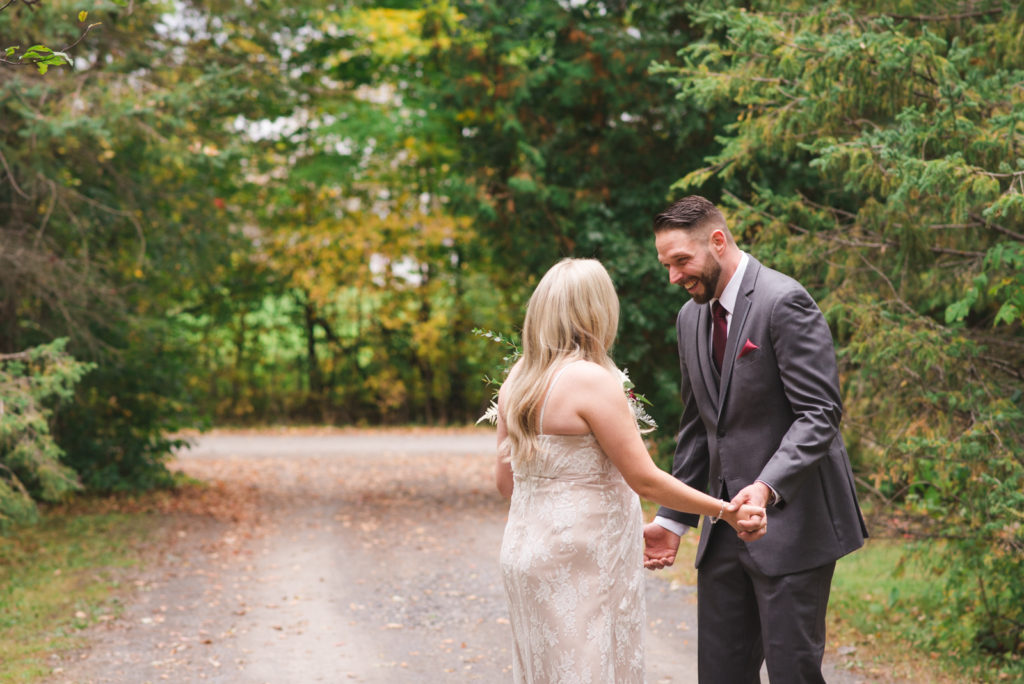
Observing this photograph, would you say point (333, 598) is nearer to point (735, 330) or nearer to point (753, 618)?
point (753, 618)

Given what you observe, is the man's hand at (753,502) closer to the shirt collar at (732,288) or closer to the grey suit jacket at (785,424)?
the grey suit jacket at (785,424)

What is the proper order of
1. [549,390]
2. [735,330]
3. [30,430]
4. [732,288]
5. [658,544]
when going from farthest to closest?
[30,430] → [658,544] → [732,288] → [735,330] → [549,390]

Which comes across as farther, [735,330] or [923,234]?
[923,234]

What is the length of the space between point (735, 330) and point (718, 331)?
17cm

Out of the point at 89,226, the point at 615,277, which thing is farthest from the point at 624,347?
the point at 89,226

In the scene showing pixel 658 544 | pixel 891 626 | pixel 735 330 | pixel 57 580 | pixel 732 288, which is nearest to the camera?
pixel 735 330

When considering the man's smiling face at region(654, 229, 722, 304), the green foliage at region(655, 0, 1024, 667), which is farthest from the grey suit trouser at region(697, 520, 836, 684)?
the green foliage at region(655, 0, 1024, 667)

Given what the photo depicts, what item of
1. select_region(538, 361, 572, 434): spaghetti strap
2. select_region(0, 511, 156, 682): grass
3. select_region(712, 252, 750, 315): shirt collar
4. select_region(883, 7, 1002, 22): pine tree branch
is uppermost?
select_region(883, 7, 1002, 22): pine tree branch

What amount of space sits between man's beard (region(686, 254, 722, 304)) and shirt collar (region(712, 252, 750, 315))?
40 mm

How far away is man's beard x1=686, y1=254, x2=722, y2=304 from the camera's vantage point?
355cm

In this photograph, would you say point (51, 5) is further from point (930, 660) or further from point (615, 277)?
point (930, 660)

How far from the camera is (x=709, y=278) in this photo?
3561 millimetres

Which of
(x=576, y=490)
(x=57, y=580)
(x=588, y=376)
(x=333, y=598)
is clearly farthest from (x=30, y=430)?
(x=588, y=376)

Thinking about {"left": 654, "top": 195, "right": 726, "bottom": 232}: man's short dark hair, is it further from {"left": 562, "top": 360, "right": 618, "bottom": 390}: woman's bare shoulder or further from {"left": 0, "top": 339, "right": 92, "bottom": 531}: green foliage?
{"left": 0, "top": 339, "right": 92, "bottom": 531}: green foliage
